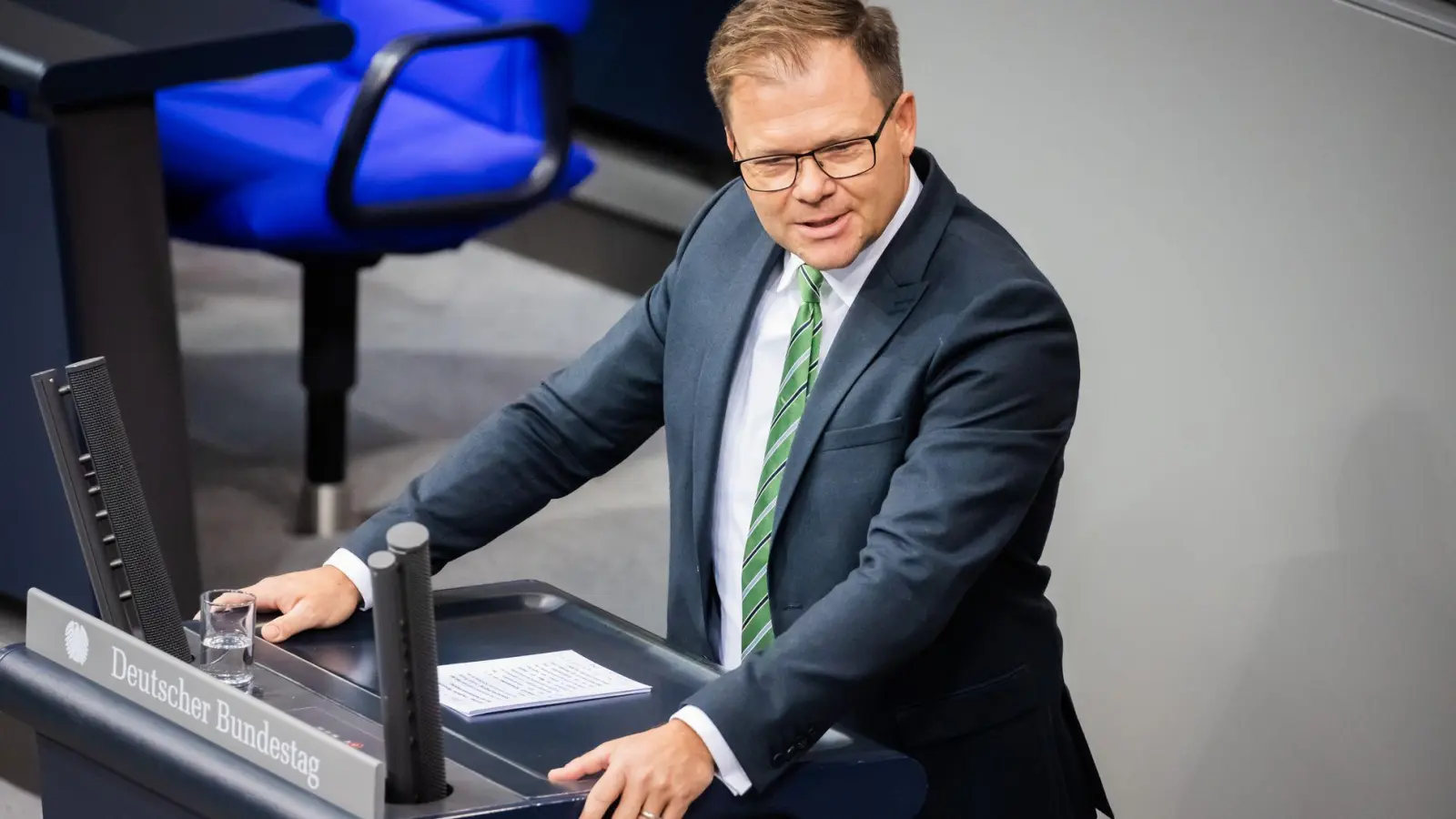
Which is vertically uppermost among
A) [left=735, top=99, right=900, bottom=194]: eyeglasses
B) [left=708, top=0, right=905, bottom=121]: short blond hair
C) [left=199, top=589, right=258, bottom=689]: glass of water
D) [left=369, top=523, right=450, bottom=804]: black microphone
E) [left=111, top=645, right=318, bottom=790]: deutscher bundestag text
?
[left=708, top=0, right=905, bottom=121]: short blond hair

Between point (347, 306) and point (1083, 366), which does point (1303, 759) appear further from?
point (347, 306)

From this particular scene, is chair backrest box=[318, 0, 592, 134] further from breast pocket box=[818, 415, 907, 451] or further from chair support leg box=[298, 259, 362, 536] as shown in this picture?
breast pocket box=[818, 415, 907, 451]

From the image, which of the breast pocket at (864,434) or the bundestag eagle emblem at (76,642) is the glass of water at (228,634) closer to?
the bundestag eagle emblem at (76,642)

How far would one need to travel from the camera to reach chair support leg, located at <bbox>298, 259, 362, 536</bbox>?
3.62 metres

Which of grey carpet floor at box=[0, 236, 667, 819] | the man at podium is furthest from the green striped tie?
grey carpet floor at box=[0, 236, 667, 819]

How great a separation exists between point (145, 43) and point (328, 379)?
0.94 metres

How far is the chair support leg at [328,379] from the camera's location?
362cm

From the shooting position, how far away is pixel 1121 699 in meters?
2.63

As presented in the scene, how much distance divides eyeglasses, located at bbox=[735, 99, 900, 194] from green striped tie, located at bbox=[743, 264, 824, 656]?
14cm

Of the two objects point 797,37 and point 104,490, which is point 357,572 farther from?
point 797,37

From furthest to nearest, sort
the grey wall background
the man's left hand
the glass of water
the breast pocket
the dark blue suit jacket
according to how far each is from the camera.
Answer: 1. the grey wall background
2. the breast pocket
3. the dark blue suit jacket
4. the glass of water
5. the man's left hand

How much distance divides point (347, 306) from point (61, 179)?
3.00ft

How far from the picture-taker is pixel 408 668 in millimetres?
1278

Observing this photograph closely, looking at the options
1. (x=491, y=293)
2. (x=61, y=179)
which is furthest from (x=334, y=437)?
(x=491, y=293)
